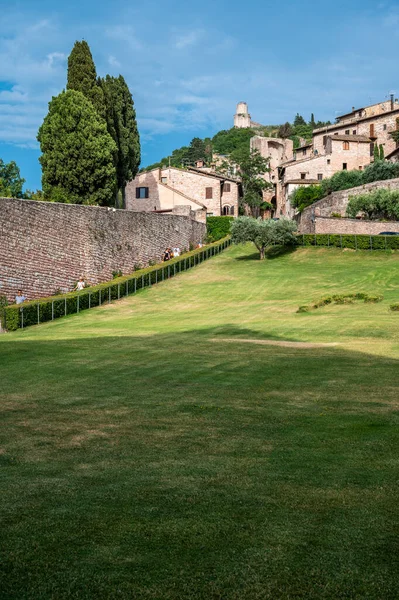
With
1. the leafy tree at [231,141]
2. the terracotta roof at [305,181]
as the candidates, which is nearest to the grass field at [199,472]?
the terracotta roof at [305,181]

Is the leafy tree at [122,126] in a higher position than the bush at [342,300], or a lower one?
higher

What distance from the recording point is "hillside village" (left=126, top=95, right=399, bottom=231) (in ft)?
291

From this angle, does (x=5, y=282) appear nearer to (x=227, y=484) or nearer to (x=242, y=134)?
(x=227, y=484)

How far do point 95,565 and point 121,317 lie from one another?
110ft

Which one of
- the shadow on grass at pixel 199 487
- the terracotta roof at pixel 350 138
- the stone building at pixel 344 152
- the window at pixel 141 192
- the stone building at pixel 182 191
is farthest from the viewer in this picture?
the stone building at pixel 344 152

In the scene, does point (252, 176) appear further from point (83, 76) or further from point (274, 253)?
point (83, 76)

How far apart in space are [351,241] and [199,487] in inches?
2159

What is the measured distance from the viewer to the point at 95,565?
18.9 ft

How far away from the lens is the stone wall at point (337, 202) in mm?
72625

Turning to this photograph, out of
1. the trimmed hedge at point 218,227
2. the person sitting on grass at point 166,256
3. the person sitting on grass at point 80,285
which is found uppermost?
the trimmed hedge at point 218,227

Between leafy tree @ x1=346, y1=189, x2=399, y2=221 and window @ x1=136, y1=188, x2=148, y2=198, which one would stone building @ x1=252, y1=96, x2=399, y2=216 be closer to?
window @ x1=136, y1=188, x2=148, y2=198

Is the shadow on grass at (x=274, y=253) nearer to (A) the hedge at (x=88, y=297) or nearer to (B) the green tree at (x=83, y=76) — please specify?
(A) the hedge at (x=88, y=297)

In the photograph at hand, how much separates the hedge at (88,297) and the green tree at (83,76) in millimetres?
15512

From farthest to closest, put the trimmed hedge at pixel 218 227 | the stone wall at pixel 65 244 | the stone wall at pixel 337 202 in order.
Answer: the trimmed hedge at pixel 218 227 < the stone wall at pixel 337 202 < the stone wall at pixel 65 244
